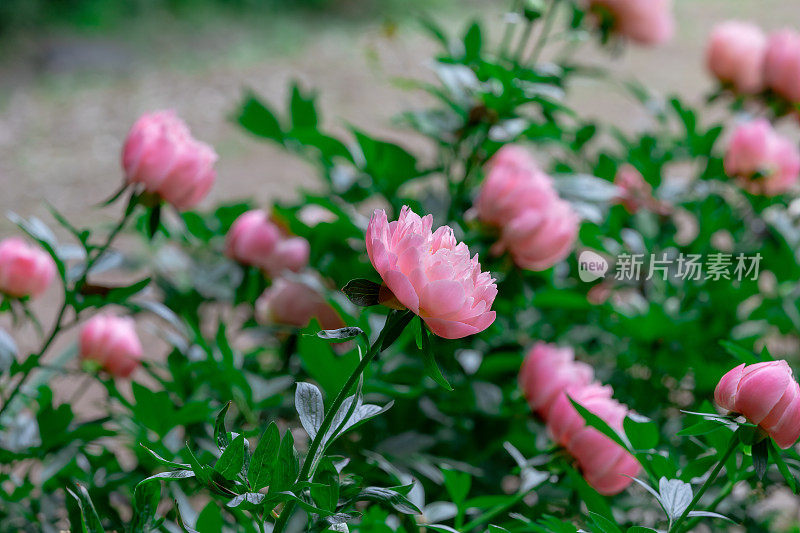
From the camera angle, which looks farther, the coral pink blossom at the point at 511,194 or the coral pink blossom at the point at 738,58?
the coral pink blossom at the point at 738,58

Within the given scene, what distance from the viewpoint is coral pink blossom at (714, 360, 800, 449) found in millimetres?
293

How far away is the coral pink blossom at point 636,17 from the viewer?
0.66 meters

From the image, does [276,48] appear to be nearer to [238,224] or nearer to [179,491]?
[238,224]

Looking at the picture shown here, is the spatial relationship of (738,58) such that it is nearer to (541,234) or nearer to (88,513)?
(541,234)

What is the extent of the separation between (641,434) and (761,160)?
33 cm

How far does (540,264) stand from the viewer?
1.58ft

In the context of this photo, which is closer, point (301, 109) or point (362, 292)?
point (362, 292)

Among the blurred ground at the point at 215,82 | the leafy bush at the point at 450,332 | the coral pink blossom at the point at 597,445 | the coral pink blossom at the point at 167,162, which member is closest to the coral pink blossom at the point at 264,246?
the leafy bush at the point at 450,332

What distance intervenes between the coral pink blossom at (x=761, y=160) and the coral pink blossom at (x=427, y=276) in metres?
0.42

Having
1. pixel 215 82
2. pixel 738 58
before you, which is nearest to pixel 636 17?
pixel 738 58

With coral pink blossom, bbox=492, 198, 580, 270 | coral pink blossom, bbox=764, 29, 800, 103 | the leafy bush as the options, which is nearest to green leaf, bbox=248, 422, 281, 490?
the leafy bush

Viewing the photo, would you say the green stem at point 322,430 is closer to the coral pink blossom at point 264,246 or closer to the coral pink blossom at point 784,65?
the coral pink blossom at point 264,246

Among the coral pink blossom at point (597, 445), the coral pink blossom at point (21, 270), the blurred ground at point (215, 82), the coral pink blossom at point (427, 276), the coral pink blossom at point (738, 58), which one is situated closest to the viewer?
the coral pink blossom at point (427, 276)

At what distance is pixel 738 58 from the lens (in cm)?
74
